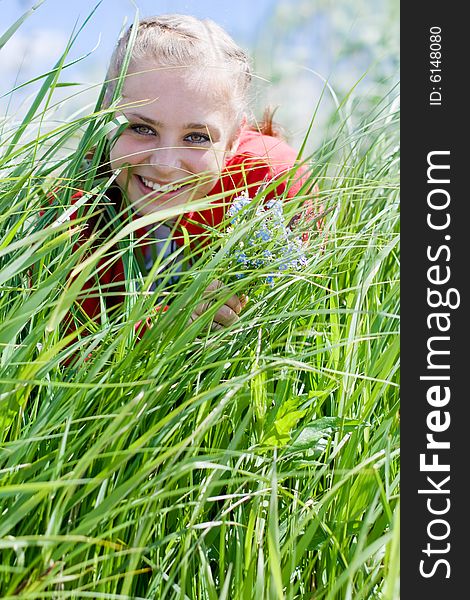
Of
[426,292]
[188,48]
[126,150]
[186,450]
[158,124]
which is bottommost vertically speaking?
[186,450]

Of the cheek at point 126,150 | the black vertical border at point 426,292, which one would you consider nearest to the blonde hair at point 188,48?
the cheek at point 126,150

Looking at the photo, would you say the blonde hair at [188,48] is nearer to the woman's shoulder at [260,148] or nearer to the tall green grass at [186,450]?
the woman's shoulder at [260,148]

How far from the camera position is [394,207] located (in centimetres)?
153

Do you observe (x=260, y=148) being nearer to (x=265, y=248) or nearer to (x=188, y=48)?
(x=188, y=48)

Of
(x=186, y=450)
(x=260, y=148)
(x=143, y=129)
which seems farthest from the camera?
(x=260, y=148)

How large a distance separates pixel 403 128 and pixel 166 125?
23.0 inches

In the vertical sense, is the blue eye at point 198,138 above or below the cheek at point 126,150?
above

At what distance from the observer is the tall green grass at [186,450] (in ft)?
2.62

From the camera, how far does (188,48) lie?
1.82m

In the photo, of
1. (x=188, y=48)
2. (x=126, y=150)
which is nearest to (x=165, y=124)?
(x=126, y=150)

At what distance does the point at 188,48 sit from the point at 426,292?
3.07ft

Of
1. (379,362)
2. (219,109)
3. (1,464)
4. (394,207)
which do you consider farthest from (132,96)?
(1,464)

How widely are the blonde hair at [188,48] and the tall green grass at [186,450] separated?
58 centimetres

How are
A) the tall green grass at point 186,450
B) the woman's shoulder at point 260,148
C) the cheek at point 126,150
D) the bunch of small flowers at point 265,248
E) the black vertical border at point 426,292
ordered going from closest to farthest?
1. the tall green grass at point 186,450
2. the black vertical border at point 426,292
3. the bunch of small flowers at point 265,248
4. the cheek at point 126,150
5. the woman's shoulder at point 260,148
